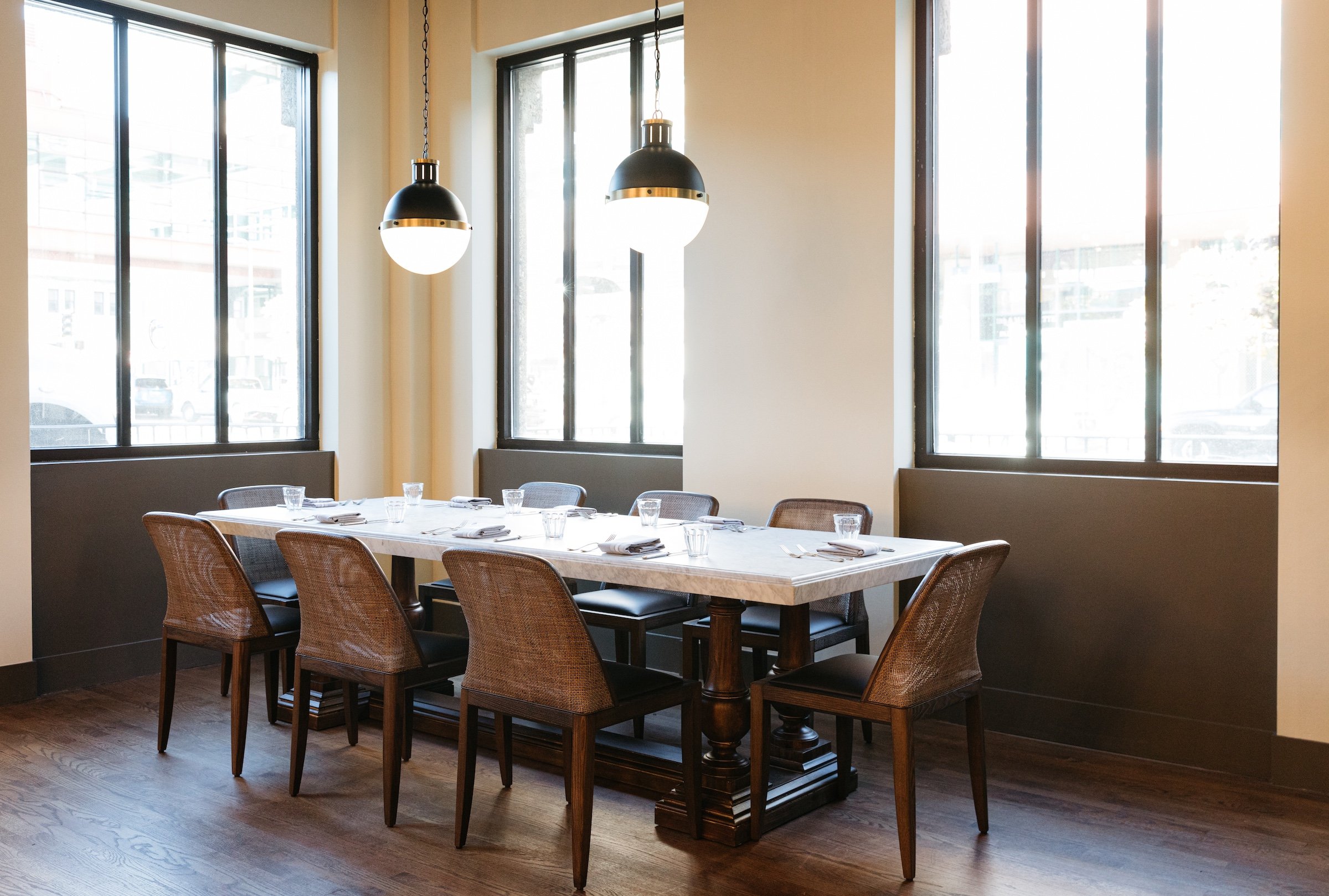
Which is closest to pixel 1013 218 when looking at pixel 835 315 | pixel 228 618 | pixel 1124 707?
pixel 835 315

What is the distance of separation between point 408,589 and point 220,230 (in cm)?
246

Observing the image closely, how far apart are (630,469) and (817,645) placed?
193cm

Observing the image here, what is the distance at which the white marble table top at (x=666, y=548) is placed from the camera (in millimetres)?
2938

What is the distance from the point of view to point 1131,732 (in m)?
4.04

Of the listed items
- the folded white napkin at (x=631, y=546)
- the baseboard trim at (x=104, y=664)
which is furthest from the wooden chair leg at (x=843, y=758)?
the baseboard trim at (x=104, y=664)

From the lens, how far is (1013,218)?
176 inches

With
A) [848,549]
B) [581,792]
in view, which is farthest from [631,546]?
[581,792]

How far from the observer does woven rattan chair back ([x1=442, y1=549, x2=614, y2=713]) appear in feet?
9.15

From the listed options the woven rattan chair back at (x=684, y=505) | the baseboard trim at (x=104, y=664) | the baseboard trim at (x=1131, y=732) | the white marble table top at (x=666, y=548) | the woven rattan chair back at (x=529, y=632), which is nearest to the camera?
the woven rattan chair back at (x=529, y=632)

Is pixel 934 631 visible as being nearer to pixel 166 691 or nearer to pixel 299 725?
pixel 299 725

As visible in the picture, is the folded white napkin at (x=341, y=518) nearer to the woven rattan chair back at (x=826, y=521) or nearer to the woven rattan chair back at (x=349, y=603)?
the woven rattan chair back at (x=349, y=603)

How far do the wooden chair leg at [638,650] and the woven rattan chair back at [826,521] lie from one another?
64 centimetres

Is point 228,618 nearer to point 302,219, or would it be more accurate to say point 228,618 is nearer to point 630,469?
point 630,469

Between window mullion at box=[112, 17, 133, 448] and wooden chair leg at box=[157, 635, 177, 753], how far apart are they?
5.66 feet
